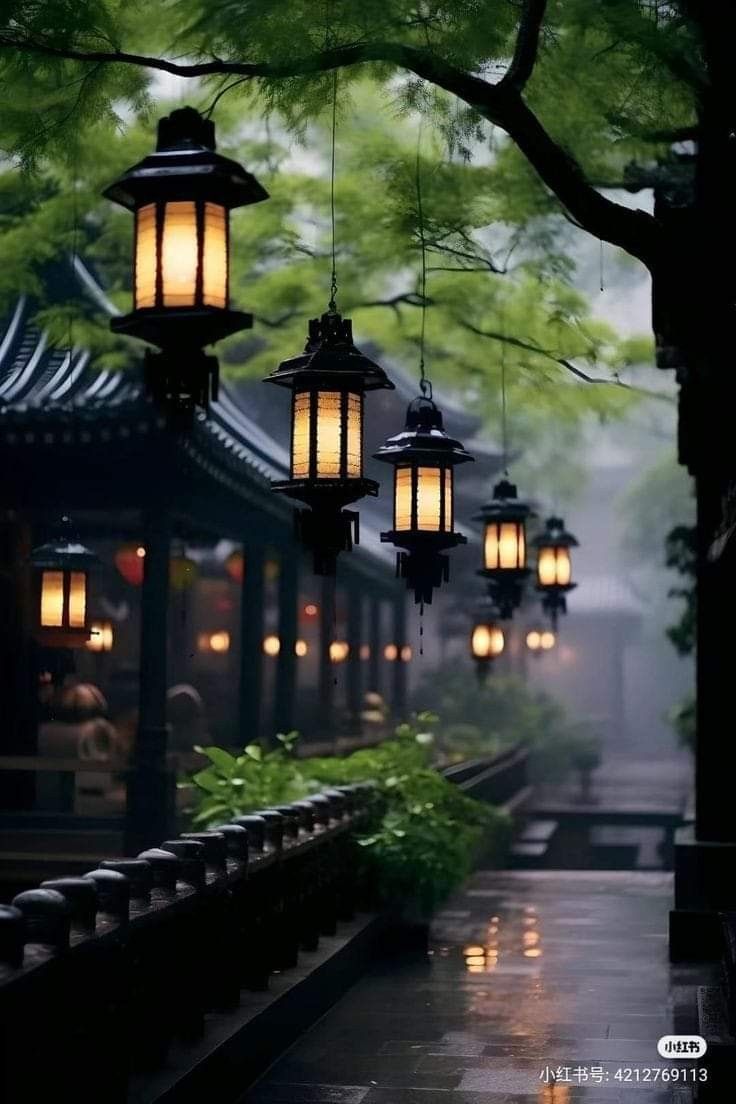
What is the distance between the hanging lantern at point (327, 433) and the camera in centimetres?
861

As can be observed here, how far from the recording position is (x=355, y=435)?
8773 mm

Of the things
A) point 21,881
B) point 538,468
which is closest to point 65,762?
point 21,881

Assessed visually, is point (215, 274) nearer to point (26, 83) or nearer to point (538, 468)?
point (26, 83)

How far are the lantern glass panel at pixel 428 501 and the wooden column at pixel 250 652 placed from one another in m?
9.08

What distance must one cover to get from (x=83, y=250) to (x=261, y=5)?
30.9ft

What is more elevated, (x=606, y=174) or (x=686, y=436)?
(x=606, y=174)

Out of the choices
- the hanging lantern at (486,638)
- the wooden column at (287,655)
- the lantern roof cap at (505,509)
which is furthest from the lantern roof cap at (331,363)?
the hanging lantern at (486,638)

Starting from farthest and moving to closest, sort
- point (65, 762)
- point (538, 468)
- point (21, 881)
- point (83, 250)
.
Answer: point (538, 468), point (83, 250), point (65, 762), point (21, 881)

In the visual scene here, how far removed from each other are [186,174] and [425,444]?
4084 mm

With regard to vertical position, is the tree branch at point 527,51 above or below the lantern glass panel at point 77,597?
above

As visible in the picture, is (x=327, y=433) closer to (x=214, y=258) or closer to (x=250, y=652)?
(x=214, y=258)

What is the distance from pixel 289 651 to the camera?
21734 mm

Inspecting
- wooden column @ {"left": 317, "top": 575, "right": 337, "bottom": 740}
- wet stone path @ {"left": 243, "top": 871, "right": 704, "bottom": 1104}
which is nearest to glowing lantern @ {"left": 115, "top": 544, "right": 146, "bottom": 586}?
wooden column @ {"left": 317, "top": 575, "right": 337, "bottom": 740}

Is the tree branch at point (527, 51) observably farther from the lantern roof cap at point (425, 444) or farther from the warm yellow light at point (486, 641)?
the warm yellow light at point (486, 641)
